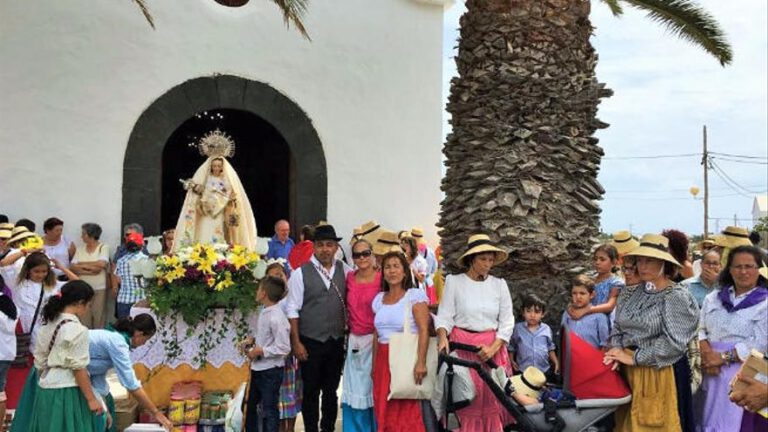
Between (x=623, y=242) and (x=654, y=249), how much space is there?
1.58m

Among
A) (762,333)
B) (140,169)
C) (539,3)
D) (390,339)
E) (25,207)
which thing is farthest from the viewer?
(140,169)

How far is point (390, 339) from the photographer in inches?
197

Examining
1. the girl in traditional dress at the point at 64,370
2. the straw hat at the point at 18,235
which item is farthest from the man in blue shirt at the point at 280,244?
the girl in traditional dress at the point at 64,370

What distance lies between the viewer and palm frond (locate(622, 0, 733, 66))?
750cm

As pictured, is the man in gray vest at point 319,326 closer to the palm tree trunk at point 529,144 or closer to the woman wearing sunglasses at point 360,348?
the woman wearing sunglasses at point 360,348

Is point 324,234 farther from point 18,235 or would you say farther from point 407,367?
point 18,235

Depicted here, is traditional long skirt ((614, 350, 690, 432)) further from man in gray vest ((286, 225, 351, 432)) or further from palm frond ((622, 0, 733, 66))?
palm frond ((622, 0, 733, 66))

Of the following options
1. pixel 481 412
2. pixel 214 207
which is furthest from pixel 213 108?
pixel 481 412

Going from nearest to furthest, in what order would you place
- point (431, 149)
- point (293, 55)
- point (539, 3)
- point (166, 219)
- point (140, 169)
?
point (539, 3) < point (140, 169) < point (293, 55) < point (431, 149) < point (166, 219)

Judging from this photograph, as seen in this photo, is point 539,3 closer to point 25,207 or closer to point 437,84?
point 437,84

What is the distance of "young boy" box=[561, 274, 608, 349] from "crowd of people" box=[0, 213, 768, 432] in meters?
0.01

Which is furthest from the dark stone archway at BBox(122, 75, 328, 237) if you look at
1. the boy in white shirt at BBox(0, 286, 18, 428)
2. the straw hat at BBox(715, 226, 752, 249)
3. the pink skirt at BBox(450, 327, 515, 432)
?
the straw hat at BBox(715, 226, 752, 249)

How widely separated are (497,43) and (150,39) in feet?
18.8

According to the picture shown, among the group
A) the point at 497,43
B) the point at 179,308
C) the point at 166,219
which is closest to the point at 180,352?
the point at 179,308
